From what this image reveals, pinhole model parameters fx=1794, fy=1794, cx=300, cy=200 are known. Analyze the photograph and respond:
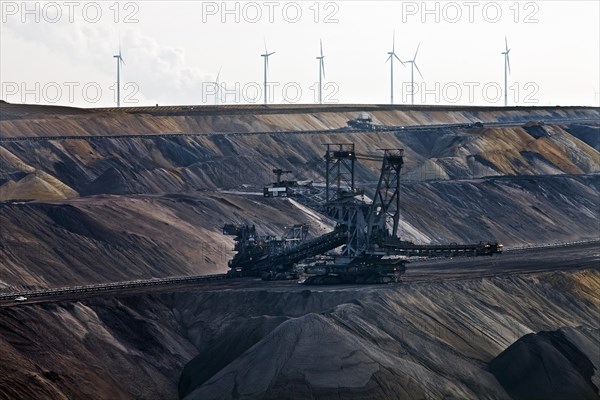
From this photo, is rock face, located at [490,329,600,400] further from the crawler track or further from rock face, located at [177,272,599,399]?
the crawler track

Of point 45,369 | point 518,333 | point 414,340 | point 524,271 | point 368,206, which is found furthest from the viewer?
point 524,271

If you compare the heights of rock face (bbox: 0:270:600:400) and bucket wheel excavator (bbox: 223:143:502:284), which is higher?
bucket wheel excavator (bbox: 223:143:502:284)

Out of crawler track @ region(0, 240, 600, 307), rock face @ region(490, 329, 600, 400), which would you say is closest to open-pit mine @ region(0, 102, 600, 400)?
rock face @ region(490, 329, 600, 400)

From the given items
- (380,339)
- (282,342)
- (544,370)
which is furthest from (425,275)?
(282,342)

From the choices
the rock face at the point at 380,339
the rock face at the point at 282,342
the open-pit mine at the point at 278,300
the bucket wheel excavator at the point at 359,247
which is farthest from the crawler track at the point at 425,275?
the rock face at the point at 380,339

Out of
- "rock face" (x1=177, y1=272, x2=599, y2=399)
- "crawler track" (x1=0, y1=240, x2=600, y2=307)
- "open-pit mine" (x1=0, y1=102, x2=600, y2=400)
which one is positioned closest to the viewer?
"rock face" (x1=177, y1=272, x2=599, y2=399)

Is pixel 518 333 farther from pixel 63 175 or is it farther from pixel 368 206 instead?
pixel 63 175

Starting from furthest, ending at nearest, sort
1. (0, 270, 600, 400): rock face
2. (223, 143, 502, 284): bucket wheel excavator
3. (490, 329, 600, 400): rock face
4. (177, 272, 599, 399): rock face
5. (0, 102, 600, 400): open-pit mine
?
1. (223, 143, 502, 284): bucket wheel excavator
2. (490, 329, 600, 400): rock face
3. (0, 102, 600, 400): open-pit mine
4. (0, 270, 600, 400): rock face
5. (177, 272, 599, 399): rock face

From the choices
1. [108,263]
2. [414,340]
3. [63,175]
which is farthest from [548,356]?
[63,175]
